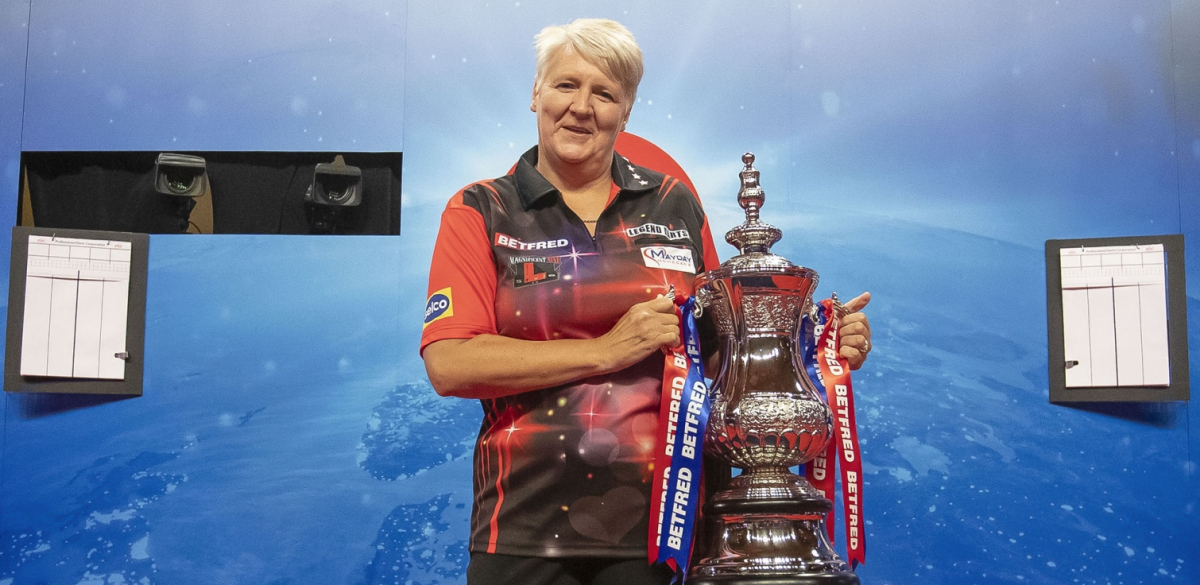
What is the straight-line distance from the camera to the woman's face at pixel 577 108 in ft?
4.25

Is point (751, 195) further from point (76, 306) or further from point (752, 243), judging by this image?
point (76, 306)

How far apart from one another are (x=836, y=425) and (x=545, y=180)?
0.53 metres

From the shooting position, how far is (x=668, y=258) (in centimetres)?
125

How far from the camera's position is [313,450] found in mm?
2533

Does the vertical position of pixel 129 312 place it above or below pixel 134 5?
below

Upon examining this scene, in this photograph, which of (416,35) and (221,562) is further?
(416,35)

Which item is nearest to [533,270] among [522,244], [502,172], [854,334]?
[522,244]

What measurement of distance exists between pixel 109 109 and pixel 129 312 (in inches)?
23.8

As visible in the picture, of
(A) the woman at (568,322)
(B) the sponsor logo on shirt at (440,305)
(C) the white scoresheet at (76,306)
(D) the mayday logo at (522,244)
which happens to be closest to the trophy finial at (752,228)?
(A) the woman at (568,322)

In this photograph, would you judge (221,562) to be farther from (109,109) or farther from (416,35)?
(416,35)

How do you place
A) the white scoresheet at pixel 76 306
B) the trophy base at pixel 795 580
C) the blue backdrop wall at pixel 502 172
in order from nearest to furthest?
1. the trophy base at pixel 795 580
2. the blue backdrop wall at pixel 502 172
3. the white scoresheet at pixel 76 306

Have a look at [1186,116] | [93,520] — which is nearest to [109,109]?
[93,520]

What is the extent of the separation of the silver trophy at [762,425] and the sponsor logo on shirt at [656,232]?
117 millimetres

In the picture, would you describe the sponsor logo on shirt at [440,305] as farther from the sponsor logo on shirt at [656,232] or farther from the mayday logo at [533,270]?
the sponsor logo on shirt at [656,232]
